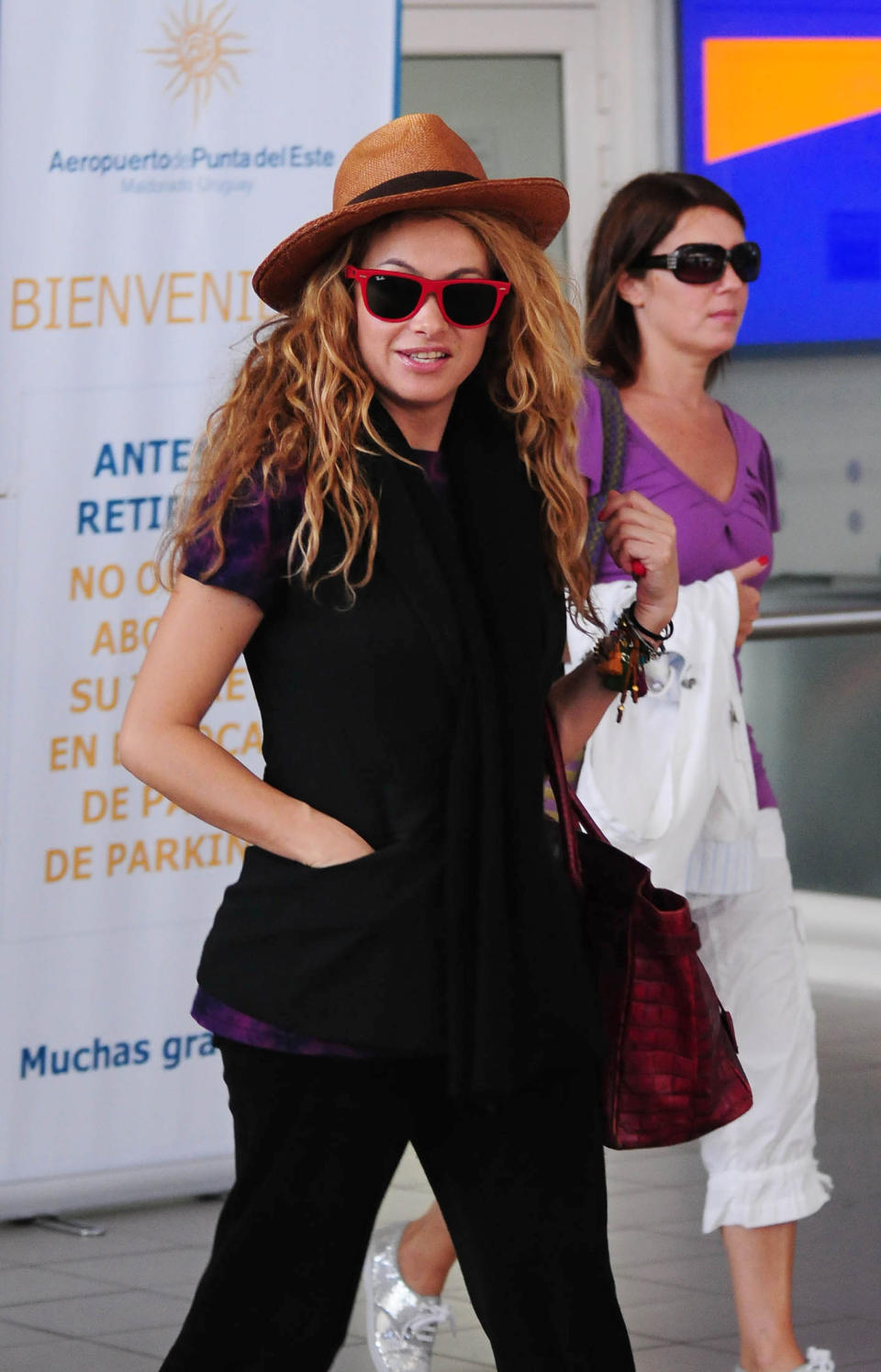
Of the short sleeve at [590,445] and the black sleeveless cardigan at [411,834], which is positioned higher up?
the short sleeve at [590,445]

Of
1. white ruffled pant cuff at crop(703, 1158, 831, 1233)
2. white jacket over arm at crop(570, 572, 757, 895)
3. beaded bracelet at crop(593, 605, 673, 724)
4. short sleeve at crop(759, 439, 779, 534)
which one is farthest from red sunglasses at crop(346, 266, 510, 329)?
white ruffled pant cuff at crop(703, 1158, 831, 1233)

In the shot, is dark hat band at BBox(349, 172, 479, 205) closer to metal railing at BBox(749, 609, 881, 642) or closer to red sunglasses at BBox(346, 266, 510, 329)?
red sunglasses at BBox(346, 266, 510, 329)

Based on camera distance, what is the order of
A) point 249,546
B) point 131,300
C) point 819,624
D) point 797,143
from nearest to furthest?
point 249,546
point 131,300
point 819,624
point 797,143

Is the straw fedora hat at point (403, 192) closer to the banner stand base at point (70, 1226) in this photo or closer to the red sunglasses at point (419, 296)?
the red sunglasses at point (419, 296)

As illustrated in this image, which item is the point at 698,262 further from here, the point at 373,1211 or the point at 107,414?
the point at 373,1211

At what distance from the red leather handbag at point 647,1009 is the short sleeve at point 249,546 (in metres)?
0.45

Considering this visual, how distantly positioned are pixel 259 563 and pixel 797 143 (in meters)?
4.87

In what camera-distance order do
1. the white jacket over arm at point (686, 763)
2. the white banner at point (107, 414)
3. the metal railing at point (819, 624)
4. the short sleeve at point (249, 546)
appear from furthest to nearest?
the metal railing at point (819, 624) < the white banner at point (107, 414) < the white jacket over arm at point (686, 763) < the short sleeve at point (249, 546)

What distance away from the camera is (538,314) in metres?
2.00

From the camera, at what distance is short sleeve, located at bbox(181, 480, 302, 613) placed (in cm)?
175

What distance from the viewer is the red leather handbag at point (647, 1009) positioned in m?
1.90

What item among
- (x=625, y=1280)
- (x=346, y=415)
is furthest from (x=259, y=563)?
(x=625, y=1280)

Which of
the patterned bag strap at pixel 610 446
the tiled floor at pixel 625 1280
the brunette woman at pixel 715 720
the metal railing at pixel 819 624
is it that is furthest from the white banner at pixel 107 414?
the metal railing at pixel 819 624

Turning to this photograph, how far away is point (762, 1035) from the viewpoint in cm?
286
